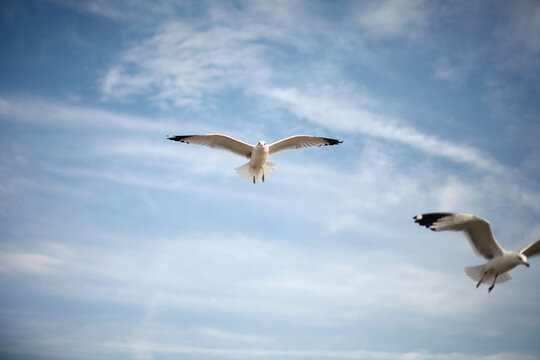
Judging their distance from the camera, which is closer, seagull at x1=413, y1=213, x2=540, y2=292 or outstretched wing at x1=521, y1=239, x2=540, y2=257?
seagull at x1=413, y1=213, x2=540, y2=292

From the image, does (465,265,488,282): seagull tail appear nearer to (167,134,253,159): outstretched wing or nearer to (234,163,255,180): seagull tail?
(234,163,255,180): seagull tail

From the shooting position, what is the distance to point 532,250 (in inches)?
547

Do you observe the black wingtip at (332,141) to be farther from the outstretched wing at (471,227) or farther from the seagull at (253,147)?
the outstretched wing at (471,227)

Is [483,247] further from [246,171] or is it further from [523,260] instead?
[246,171]

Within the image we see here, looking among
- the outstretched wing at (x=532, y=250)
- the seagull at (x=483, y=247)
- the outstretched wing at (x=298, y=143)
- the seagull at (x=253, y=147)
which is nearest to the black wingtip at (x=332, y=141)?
the outstretched wing at (x=298, y=143)

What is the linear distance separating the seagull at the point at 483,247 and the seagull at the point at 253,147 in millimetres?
6606

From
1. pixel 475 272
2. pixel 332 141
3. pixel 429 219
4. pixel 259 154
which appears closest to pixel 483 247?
pixel 475 272

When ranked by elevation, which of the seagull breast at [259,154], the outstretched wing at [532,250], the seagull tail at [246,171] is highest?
the seagull breast at [259,154]

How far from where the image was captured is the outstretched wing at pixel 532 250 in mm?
13609

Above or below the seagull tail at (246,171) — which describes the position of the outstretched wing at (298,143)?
above

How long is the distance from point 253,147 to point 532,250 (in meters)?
9.53

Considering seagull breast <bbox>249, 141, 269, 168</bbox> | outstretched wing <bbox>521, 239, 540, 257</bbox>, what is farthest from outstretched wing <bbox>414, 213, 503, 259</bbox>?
seagull breast <bbox>249, 141, 269, 168</bbox>

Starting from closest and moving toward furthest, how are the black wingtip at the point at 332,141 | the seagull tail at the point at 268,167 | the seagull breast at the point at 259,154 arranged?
the seagull breast at the point at 259,154, the seagull tail at the point at 268,167, the black wingtip at the point at 332,141

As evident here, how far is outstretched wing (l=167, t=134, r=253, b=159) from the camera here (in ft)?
60.8
